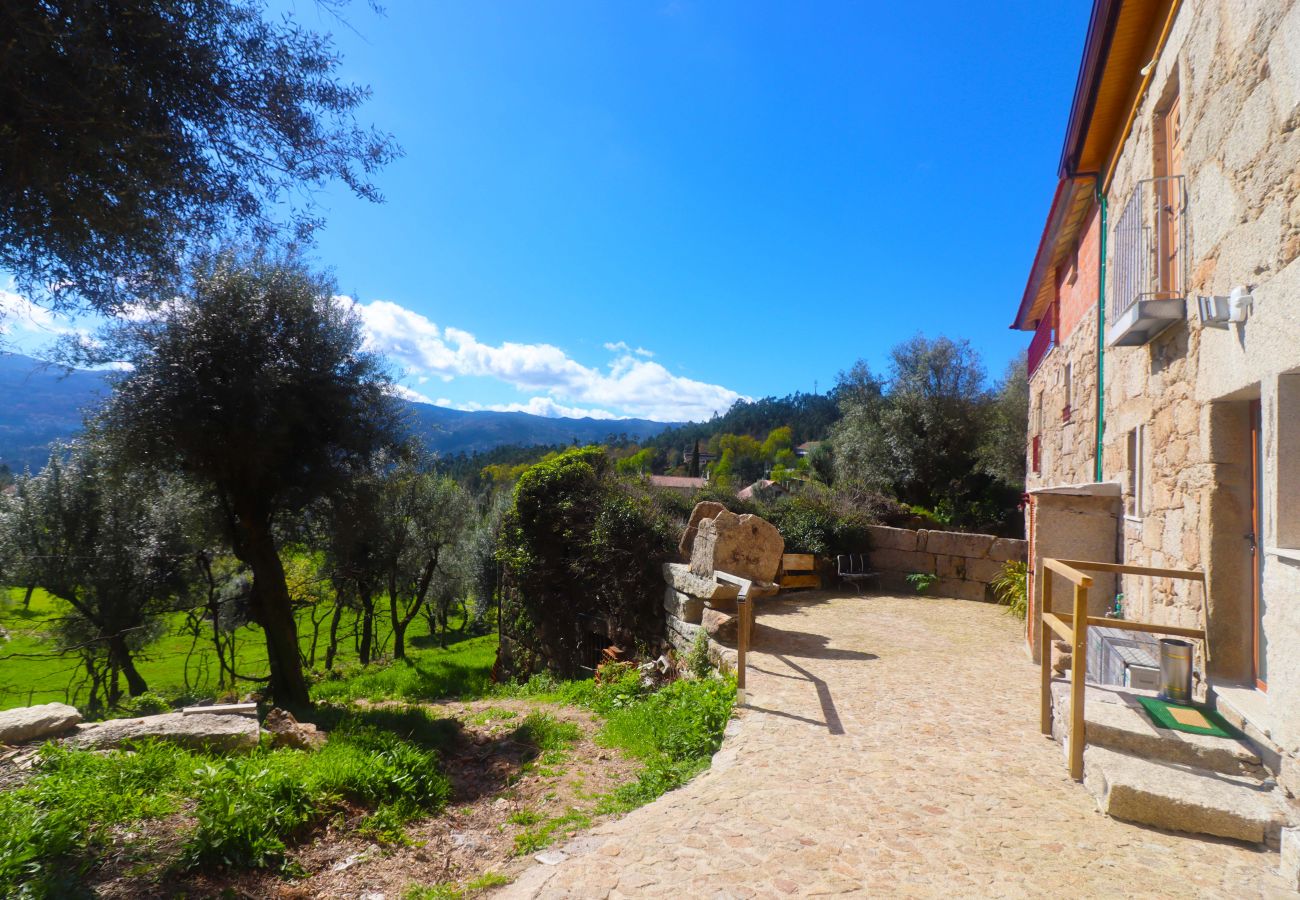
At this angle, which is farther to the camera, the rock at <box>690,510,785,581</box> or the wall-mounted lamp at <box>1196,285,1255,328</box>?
the rock at <box>690,510,785,581</box>

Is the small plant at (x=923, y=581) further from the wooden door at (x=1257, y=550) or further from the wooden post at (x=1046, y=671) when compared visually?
the wooden door at (x=1257, y=550)

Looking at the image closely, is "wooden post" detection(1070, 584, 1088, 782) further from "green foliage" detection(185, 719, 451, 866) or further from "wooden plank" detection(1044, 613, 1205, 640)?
"green foliage" detection(185, 719, 451, 866)

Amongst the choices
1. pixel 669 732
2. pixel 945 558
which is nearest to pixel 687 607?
pixel 669 732

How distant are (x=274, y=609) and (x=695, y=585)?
6124mm

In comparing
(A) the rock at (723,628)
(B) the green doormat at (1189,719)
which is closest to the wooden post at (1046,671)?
(B) the green doormat at (1189,719)

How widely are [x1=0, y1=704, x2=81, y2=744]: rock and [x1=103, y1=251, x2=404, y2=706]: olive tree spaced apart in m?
3.91

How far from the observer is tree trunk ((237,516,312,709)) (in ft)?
30.6

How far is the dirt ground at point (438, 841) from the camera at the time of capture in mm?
3311

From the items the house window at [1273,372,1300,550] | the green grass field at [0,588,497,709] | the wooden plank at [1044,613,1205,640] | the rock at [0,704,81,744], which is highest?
the house window at [1273,372,1300,550]

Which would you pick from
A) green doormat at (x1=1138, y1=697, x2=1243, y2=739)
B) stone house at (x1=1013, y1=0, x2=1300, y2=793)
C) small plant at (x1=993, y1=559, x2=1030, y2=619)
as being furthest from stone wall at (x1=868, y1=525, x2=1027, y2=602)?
green doormat at (x1=1138, y1=697, x2=1243, y2=739)

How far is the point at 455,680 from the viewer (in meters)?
12.0

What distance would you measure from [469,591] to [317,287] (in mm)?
16014

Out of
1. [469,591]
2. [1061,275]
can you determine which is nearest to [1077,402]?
[1061,275]

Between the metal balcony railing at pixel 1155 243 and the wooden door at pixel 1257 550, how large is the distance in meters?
1.13
